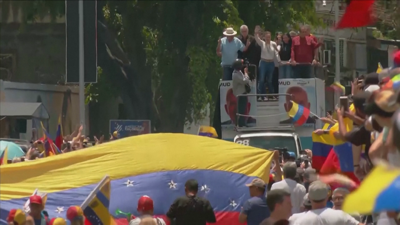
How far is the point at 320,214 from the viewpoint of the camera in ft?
26.0

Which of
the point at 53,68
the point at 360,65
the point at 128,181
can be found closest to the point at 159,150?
the point at 128,181

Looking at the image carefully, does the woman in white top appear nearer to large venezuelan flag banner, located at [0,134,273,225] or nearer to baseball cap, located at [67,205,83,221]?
large venezuelan flag banner, located at [0,134,273,225]

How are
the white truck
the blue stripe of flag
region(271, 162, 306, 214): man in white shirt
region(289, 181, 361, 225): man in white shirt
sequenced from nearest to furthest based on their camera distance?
region(289, 181, 361, 225): man in white shirt, the blue stripe of flag, region(271, 162, 306, 214): man in white shirt, the white truck

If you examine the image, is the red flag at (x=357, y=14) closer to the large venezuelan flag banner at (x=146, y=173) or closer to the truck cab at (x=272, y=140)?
the large venezuelan flag banner at (x=146, y=173)

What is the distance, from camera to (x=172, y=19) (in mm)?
32969

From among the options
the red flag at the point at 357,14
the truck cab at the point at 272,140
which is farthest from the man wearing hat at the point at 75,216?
the truck cab at the point at 272,140

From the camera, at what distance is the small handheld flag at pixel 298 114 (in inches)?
705

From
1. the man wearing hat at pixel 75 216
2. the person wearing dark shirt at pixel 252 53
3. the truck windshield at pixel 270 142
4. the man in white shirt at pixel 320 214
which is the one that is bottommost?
the truck windshield at pixel 270 142

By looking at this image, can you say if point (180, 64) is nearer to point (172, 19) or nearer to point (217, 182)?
point (172, 19)

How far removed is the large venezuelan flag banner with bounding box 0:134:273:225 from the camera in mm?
11680

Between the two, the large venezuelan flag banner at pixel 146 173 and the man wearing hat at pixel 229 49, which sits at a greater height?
the man wearing hat at pixel 229 49

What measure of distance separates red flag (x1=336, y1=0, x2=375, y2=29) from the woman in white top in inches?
570

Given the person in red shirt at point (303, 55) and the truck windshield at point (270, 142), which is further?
the person in red shirt at point (303, 55)

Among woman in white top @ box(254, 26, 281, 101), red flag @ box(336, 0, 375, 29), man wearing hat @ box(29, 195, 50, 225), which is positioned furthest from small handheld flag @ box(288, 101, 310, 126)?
red flag @ box(336, 0, 375, 29)
